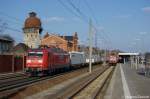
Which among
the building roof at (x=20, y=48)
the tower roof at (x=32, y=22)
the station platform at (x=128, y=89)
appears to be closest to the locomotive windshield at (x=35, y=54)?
the station platform at (x=128, y=89)

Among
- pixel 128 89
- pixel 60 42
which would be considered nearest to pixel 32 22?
pixel 60 42

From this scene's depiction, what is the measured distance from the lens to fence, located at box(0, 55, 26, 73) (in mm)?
44434

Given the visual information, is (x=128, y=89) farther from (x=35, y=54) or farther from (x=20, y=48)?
(x=20, y=48)

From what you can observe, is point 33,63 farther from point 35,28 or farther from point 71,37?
point 71,37

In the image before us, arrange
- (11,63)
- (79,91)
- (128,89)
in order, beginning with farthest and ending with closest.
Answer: (11,63) → (128,89) → (79,91)

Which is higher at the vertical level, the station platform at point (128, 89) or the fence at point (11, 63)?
the fence at point (11, 63)

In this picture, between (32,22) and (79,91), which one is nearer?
(79,91)

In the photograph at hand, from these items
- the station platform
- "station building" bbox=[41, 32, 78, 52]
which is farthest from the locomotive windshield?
"station building" bbox=[41, 32, 78, 52]

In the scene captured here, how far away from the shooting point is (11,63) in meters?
47.1

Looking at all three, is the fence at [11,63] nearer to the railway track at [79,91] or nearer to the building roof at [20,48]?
the railway track at [79,91]

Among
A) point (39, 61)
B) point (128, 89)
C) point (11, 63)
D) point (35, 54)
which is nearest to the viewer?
point (128, 89)

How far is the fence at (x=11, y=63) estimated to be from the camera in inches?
1749

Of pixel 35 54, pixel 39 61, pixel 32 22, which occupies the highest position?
pixel 32 22

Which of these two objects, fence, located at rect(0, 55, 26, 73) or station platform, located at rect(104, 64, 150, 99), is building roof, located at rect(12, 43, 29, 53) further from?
station platform, located at rect(104, 64, 150, 99)
